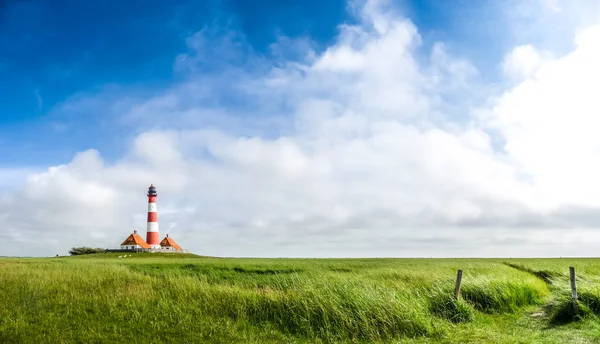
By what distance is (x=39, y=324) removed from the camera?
651 inches

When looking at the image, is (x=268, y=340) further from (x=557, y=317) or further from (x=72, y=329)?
(x=557, y=317)

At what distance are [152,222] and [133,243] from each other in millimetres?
5897

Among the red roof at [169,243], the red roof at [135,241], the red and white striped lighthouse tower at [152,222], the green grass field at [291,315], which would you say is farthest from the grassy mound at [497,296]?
the red roof at [169,243]

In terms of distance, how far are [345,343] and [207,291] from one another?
8.54m

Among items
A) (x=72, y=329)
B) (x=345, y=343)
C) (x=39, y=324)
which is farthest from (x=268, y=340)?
(x=39, y=324)

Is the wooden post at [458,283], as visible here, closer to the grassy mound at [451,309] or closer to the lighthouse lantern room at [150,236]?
the grassy mound at [451,309]

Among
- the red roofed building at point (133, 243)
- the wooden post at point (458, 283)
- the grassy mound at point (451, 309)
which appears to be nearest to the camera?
the grassy mound at point (451, 309)

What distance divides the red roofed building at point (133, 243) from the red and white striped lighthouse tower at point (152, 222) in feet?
4.58

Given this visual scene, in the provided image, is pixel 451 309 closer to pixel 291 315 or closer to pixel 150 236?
pixel 291 315

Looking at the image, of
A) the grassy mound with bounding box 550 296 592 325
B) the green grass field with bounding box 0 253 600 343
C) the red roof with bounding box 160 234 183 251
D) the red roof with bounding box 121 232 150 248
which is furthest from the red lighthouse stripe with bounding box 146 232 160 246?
the grassy mound with bounding box 550 296 592 325

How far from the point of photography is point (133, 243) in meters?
85.6

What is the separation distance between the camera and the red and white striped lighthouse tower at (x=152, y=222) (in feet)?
275

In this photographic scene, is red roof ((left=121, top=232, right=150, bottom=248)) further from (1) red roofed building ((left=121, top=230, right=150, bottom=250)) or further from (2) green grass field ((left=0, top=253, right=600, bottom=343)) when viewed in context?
(2) green grass field ((left=0, top=253, right=600, bottom=343))

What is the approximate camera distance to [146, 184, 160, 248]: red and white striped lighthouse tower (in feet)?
275
